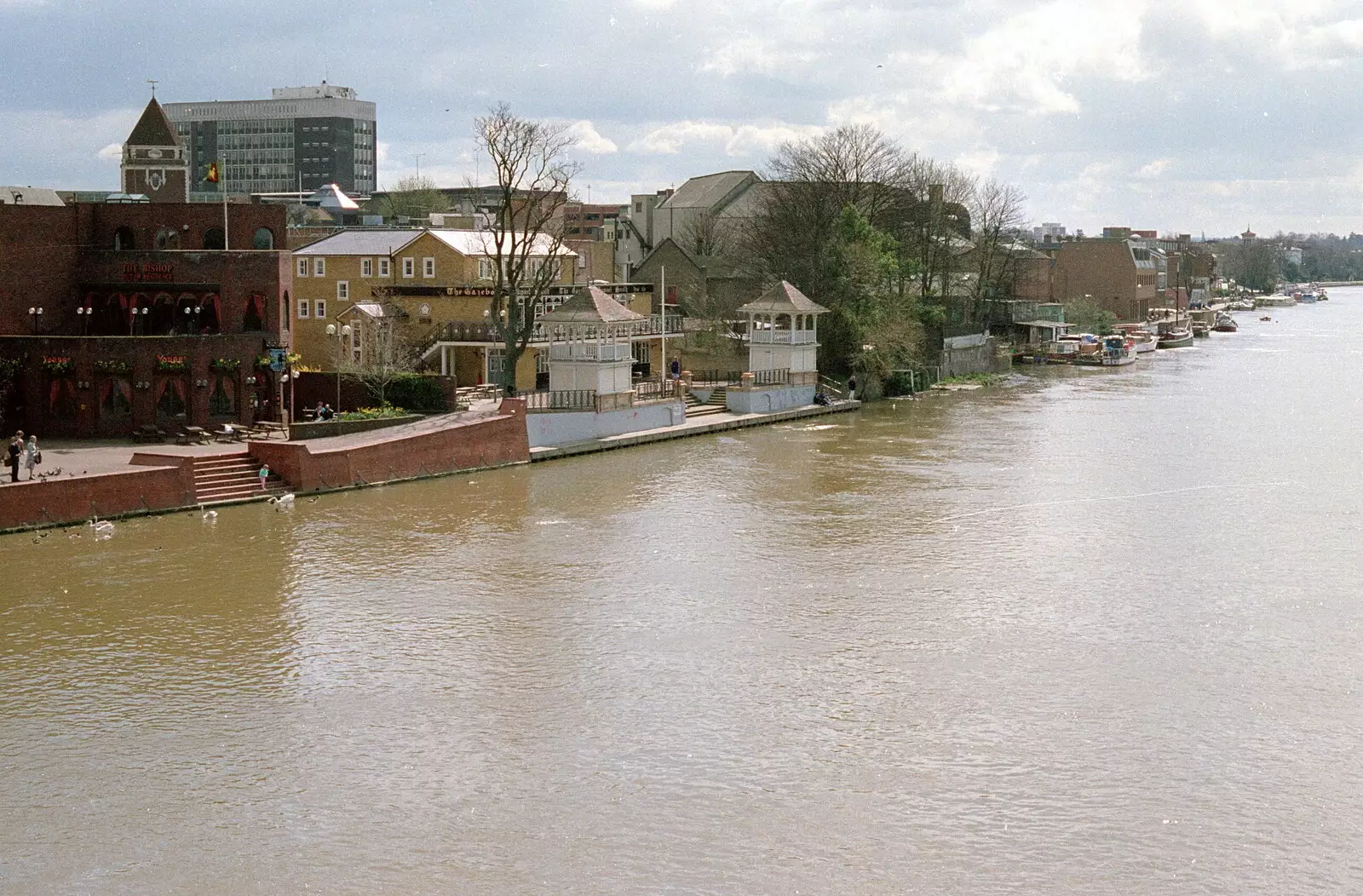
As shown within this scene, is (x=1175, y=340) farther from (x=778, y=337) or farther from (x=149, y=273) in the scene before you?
(x=149, y=273)

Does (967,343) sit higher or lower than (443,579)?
higher

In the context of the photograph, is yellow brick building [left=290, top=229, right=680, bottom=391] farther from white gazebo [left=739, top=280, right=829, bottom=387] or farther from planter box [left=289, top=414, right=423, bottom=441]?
planter box [left=289, top=414, right=423, bottom=441]

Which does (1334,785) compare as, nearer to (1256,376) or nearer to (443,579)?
(443,579)

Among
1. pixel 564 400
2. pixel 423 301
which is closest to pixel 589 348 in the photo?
pixel 564 400

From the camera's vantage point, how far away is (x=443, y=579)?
3122cm

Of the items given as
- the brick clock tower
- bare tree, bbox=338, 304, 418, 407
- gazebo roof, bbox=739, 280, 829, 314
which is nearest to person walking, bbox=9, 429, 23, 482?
bare tree, bbox=338, 304, 418, 407

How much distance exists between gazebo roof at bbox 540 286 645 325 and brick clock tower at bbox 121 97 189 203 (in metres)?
43.8

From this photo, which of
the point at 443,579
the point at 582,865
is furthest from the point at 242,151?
the point at 582,865

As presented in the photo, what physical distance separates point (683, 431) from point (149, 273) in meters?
18.9

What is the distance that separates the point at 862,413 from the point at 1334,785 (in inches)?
1806

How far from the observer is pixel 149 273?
4753 centimetres

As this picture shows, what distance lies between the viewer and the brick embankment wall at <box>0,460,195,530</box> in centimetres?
3362

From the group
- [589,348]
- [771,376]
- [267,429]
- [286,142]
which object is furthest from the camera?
[286,142]

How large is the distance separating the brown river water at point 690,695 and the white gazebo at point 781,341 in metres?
20.3
